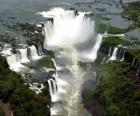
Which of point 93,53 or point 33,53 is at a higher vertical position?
point 33,53

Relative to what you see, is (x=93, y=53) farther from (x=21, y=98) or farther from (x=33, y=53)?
(x=21, y=98)

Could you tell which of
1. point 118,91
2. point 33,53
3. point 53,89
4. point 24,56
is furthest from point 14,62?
point 118,91

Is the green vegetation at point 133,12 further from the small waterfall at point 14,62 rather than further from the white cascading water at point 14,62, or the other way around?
the white cascading water at point 14,62

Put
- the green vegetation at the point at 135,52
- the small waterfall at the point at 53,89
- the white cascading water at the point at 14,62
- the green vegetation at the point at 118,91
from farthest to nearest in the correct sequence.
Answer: the green vegetation at the point at 135,52 < the white cascading water at the point at 14,62 < the small waterfall at the point at 53,89 < the green vegetation at the point at 118,91

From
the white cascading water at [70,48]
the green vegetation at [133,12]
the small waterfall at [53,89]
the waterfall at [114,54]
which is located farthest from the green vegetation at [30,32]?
the green vegetation at [133,12]

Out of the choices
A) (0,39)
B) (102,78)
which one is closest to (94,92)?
(102,78)

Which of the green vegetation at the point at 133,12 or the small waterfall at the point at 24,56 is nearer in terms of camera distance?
the small waterfall at the point at 24,56
